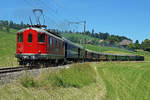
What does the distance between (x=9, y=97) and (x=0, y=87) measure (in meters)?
0.64

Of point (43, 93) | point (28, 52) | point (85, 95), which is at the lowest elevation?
point (85, 95)

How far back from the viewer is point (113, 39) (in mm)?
Answer: 160750

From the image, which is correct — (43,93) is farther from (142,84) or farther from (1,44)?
(1,44)

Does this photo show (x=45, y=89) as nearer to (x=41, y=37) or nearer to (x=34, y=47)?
(x=34, y=47)

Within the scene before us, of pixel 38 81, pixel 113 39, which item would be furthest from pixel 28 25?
pixel 113 39

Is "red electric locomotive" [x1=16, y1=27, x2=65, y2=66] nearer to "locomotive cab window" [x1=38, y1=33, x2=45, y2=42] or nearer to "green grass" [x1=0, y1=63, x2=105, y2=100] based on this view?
"locomotive cab window" [x1=38, y1=33, x2=45, y2=42]

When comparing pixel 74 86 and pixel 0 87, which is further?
pixel 74 86

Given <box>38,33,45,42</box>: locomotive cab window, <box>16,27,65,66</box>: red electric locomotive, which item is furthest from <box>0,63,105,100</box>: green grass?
<box>38,33,45,42</box>: locomotive cab window

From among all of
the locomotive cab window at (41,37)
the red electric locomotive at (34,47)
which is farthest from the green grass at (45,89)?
the locomotive cab window at (41,37)

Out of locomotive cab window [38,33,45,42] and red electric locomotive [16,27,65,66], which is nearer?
red electric locomotive [16,27,65,66]

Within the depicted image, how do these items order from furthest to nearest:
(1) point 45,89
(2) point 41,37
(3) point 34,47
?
1. (2) point 41,37
2. (3) point 34,47
3. (1) point 45,89

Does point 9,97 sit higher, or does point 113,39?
point 113,39

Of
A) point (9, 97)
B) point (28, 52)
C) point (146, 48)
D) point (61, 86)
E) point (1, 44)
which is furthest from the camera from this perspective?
point (146, 48)

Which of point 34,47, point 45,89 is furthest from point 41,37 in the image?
point 45,89
